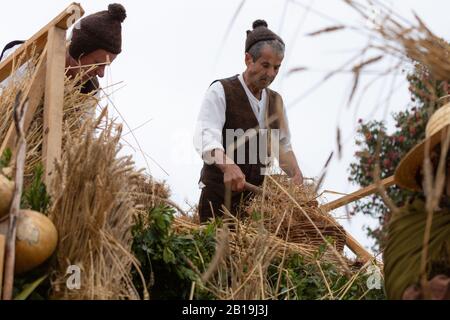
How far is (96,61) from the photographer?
4.00m

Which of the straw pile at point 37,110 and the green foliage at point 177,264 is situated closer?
the green foliage at point 177,264

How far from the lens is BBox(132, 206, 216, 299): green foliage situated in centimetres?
280

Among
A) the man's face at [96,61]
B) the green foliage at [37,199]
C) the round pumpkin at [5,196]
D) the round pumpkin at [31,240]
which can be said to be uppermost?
the man's face at [96,61]

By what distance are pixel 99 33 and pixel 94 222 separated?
1.95 meters

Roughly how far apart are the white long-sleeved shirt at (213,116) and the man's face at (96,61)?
57 centimetres

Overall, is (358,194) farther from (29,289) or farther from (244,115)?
(29,289)

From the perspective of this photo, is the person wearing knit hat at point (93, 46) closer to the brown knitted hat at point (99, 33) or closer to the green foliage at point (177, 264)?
the brown knitted hat at point (99, 33)

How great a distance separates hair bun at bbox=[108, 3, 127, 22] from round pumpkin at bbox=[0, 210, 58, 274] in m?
2.14

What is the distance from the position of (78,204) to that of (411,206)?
38.2 inches

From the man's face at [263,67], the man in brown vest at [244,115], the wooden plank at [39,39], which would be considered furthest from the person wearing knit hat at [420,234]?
the man's face at [263,67]

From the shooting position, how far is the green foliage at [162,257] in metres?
2.80

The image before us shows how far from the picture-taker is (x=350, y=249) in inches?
181

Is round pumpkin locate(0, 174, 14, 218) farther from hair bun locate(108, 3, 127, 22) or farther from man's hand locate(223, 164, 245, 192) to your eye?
hair bun locate(108, 3, 127, 22)

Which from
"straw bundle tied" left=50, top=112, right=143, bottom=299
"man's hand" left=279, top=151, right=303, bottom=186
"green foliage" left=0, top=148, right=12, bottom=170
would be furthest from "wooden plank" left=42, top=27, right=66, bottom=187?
"man's hand" left=279, top=151, right=303, bottom=186
